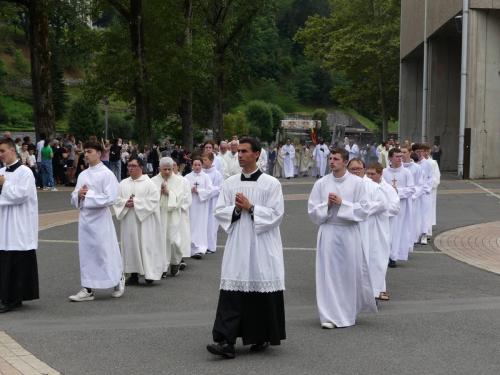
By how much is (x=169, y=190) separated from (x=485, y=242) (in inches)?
257

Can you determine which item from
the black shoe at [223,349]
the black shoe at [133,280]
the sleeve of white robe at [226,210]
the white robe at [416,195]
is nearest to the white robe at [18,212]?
the black shoe at [133,280]

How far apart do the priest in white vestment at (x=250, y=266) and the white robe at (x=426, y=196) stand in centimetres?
829

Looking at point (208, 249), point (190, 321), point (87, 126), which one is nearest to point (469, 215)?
point (208, 249)

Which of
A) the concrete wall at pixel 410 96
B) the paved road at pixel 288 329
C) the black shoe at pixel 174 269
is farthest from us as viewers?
the concrete wall at pixel 410 96

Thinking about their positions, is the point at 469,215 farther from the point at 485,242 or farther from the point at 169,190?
A: the point at 169,190

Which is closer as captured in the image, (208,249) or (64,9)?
(208,249)

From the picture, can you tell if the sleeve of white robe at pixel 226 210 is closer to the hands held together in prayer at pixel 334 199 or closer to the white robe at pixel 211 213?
the hands held together in prayer at pixel 334 199

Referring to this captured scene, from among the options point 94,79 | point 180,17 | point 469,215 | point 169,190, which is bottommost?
point 469,215

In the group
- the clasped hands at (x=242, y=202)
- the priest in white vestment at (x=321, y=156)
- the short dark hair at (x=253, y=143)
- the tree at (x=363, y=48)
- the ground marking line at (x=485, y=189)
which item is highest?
the tree at (x=363, y=48)

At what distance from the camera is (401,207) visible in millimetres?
14125

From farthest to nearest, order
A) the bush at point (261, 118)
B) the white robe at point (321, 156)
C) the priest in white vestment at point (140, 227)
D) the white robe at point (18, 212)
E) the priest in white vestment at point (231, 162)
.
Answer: the bush at point (261, 118), the white robe at point (321, 156), the priest in white vestment at point (231, 162), the priest in white vestment at point (140, 227), the white robe at point (18, 212)

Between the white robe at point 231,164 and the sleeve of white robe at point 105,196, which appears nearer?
the sleeve of white robe at point 105,196

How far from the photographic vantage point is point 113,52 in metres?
31.5

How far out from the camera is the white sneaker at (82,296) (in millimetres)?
10680
